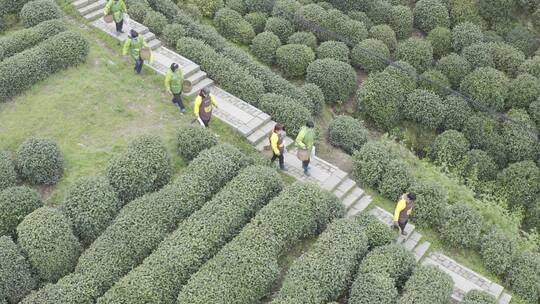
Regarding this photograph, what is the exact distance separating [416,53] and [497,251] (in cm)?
836

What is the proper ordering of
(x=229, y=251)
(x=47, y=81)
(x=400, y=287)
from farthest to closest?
(x=47, y=81) < (x=400, y=287) < (x=229, y=251)

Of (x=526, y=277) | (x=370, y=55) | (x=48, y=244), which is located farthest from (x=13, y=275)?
(x=370, y=55)

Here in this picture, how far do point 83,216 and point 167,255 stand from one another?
210 cm

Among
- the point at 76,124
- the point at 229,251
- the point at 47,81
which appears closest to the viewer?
the point at 229,251

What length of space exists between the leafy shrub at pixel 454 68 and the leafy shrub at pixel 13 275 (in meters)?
14.9

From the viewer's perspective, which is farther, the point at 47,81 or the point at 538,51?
the point at 538,51

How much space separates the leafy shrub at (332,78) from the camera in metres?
18.9

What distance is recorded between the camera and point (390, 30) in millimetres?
21266

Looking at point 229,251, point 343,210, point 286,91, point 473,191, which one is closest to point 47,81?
point 286,91

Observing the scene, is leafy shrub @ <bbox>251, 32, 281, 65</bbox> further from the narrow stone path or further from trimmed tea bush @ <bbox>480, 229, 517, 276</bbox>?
trimmed tea bush @ <bbox>480, 229, 517, 276</bbox>

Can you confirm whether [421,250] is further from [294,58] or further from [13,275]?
[13,275]

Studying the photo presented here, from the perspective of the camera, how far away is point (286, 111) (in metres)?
16.8

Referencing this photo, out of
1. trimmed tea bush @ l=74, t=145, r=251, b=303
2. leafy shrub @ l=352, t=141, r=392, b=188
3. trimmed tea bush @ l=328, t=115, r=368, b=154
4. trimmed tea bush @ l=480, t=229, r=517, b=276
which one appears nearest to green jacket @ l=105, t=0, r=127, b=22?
trimmed tea bush @ l=74, t=145, r=251, b=303

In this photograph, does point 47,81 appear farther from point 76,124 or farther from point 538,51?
point 538,51
